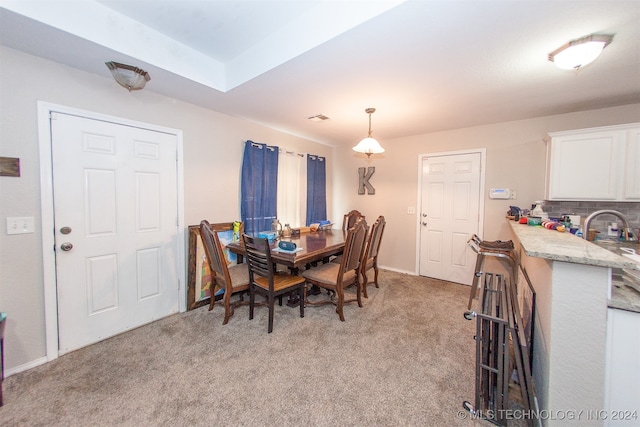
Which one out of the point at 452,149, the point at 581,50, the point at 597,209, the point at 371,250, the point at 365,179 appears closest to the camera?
the point at 581,50

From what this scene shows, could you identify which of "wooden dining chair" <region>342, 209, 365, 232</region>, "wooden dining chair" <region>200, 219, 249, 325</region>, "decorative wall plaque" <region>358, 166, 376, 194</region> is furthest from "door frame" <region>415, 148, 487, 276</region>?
"wooden dining chair" <region>200, 219, 249, 325</region>

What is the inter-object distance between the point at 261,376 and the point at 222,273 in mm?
1096

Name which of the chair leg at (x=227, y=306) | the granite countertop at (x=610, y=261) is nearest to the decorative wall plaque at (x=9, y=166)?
the chair leg at (x=227, y=306)

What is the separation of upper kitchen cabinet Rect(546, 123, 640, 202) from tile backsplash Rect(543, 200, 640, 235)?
37 centimetres

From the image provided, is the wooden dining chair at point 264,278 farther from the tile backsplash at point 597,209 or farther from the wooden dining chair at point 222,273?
the tile backsplash at point 597,209

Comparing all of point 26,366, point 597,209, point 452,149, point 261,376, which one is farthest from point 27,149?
point 597,209

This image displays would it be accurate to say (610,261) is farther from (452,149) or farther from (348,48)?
(452,149)

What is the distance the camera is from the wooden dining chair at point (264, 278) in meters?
2.24

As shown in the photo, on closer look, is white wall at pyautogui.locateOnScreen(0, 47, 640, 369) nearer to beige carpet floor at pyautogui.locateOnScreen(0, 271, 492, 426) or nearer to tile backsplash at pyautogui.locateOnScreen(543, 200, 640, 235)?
tile backsplash at pyautogui.locateOnScreen(543, 200, 640, 235)

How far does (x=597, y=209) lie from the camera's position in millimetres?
2754

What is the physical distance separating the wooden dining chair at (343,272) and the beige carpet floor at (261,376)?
0.29 meters

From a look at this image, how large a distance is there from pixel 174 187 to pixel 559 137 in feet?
14.0

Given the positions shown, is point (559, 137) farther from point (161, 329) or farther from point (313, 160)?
point (161, 329)

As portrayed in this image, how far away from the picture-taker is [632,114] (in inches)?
101
